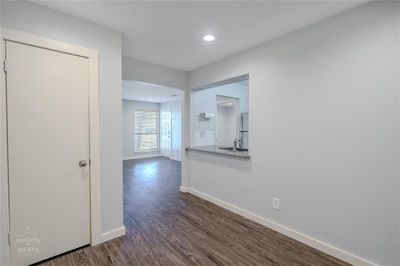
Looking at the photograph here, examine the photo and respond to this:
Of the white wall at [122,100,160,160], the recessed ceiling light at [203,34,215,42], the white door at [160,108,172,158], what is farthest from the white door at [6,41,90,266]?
the white door at [160,108,172,158]

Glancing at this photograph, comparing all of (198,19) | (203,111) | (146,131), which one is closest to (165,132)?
(146,131)

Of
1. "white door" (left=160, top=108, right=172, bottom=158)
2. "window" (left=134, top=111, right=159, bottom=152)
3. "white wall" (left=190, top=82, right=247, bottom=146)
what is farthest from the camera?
"white door" (left=160, top=108, right=172, bottom=158)

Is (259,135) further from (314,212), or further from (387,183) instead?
(387,183)

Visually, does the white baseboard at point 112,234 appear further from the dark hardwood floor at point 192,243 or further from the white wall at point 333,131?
the white wall at point 333,131

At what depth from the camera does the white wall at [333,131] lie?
1.68 m

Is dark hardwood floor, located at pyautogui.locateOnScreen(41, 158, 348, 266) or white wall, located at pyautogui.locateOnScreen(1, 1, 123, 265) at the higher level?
white wall, located at pyautogui.locateOnScreen(1, 1, 123, 265)

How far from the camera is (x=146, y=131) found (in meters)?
8.70

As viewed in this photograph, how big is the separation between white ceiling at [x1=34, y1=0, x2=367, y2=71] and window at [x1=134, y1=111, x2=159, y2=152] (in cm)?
589

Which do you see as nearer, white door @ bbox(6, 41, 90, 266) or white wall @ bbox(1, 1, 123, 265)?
white door @ bbox(6, 41, 90, 266)

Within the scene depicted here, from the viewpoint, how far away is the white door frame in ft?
5.44

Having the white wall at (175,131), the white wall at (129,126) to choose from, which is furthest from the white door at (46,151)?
the white wall at (129,126)

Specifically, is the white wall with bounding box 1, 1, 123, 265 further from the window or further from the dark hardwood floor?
the window

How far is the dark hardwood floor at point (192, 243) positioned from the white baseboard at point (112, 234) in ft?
0.18

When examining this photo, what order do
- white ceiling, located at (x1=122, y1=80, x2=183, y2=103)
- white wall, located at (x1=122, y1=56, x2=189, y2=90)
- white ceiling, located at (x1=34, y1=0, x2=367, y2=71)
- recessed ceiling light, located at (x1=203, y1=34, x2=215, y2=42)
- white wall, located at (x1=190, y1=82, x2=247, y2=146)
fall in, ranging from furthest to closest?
white ceiling, located at (x1=122, y1=80, x2=183, y2=103), white wall, located at (x1=190, y1=82, x2=247, y2=146), white wall, located at (x1=122, y1=56, x2=189, y2=90), recessed ceiling light, located at (x1=203, y1=34, x2=215, y2=42), white ceiling, located at (x1=34, y1=0, x2=367, y2=71)
